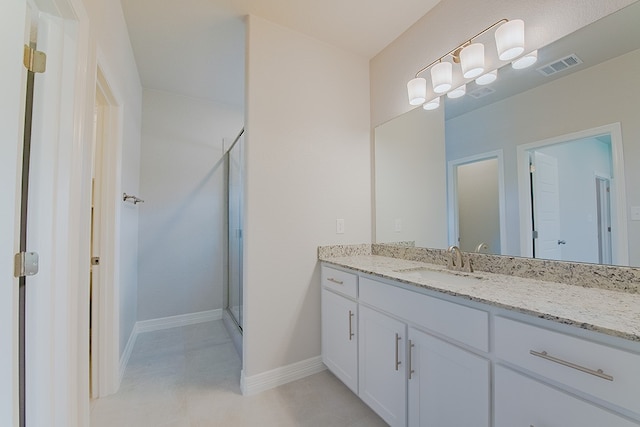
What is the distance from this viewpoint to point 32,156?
3.21ft

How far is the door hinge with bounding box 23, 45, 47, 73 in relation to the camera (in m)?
0.95

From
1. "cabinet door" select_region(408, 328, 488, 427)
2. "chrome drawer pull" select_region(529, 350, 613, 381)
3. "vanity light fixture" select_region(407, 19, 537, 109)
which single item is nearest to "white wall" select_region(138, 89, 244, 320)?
"vanity light fixture" select_region(407, 19, 537, 109)

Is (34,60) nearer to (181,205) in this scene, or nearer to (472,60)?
(472,60)

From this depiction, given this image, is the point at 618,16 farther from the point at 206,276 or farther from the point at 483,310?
the point at 206,276

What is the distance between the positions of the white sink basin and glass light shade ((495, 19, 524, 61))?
118 centimetres

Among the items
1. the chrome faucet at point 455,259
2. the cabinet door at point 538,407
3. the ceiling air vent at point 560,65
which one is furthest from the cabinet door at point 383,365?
the ceiling air vent at point 560,65

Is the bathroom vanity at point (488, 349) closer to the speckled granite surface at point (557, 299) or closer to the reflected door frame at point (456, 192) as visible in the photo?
the speckled granite surface at point (557, 299)

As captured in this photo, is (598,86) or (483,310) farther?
(598,86)

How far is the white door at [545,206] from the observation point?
1.29 m

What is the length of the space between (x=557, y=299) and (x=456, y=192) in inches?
37.5

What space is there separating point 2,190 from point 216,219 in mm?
2333

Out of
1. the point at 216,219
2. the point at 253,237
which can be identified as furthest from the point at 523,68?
the point at 216,219

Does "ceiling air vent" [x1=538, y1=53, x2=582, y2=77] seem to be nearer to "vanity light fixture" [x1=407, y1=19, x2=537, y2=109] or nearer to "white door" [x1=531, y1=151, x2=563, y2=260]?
"vanity light fixture" [x1=407, y1=19, x2=537, y2=109]

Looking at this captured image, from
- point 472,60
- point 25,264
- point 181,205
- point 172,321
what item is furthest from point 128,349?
point 472,60
